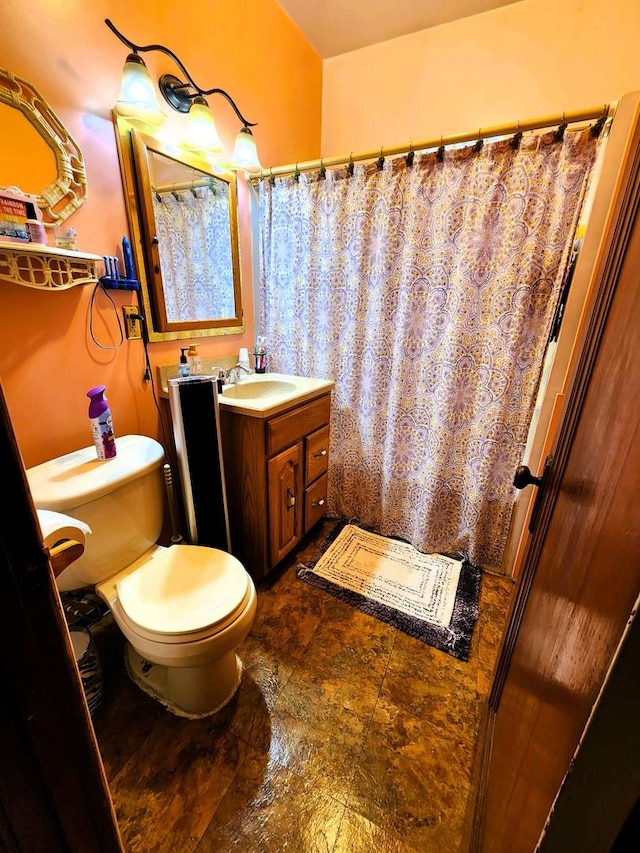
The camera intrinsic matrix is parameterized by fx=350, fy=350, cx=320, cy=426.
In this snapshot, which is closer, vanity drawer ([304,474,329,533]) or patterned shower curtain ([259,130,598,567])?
patterned shower curtain ([259,130,598,567])

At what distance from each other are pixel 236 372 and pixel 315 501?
0.79m

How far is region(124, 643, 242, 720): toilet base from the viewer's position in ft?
3.62

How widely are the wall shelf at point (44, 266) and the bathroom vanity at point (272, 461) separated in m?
0.61

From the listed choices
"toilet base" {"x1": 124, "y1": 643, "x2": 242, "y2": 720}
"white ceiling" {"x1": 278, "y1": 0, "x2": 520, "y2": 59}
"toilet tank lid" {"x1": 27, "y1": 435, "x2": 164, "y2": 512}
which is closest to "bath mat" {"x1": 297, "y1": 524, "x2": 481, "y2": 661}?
"toilet base" {"x1": 124, "y1": 643, "x2": 242, "y2": 720}

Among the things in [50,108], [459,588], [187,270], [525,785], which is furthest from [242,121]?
[459,588]

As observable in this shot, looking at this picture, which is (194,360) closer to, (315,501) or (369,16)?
(315,501)

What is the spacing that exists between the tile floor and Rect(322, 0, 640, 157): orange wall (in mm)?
2287

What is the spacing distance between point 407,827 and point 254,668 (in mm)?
616

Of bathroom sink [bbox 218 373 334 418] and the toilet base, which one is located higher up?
bathroom sink [bbox 218 373 334 418]

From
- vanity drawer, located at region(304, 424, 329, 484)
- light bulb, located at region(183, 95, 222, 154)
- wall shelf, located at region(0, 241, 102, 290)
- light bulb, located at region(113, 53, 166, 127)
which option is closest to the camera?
wall shelf, located at region(0, 241, 102, 290)

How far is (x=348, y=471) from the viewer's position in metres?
2.04

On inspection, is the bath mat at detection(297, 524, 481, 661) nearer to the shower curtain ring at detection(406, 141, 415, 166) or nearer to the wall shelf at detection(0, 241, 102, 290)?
the wall shelf at detection(0, 241, 102, 290)

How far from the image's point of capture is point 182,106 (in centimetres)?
135

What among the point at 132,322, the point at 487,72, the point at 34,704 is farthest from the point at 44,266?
the point at 487,72
